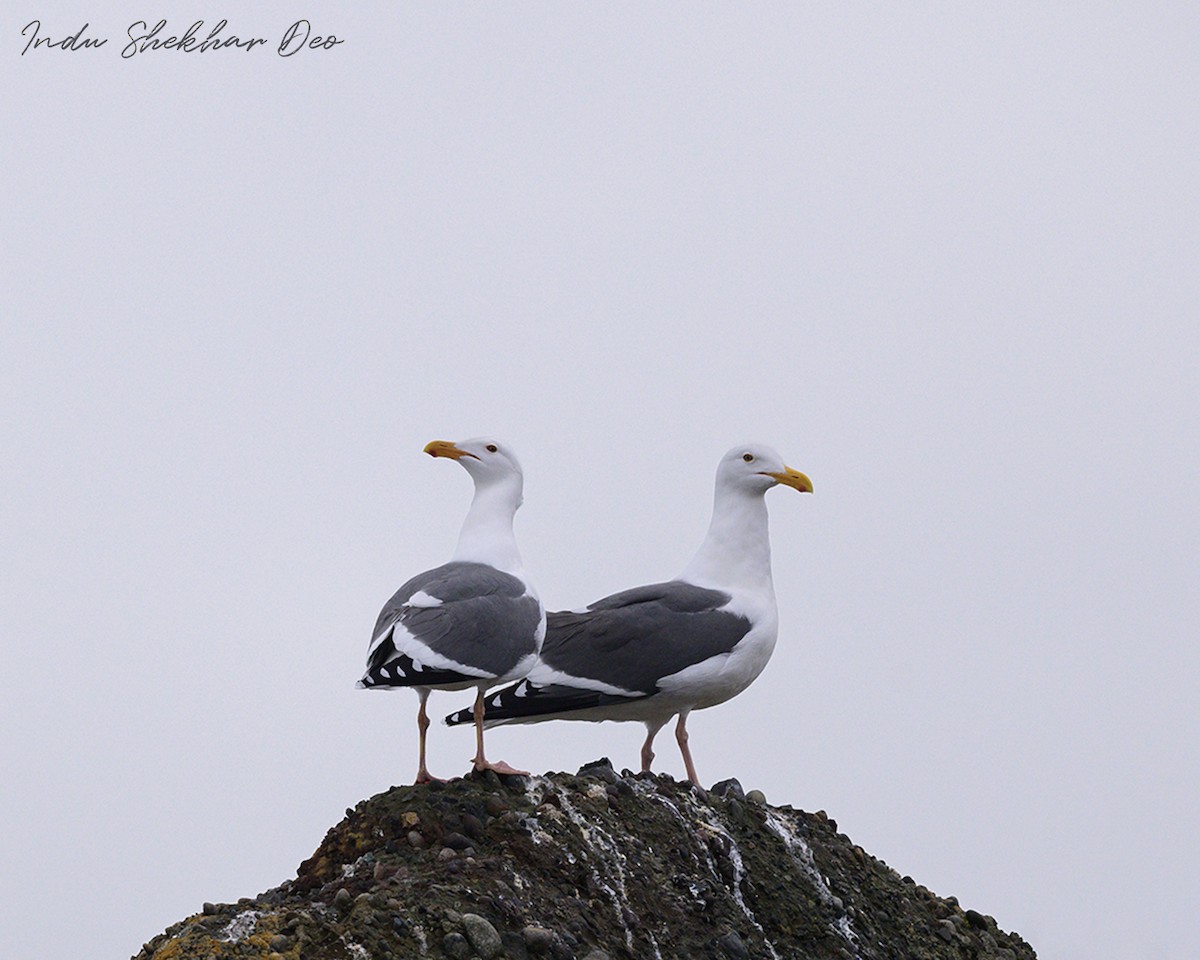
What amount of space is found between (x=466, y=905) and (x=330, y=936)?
828 millimetres

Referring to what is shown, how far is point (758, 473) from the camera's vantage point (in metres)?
15.1

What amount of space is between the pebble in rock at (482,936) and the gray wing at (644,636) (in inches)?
155

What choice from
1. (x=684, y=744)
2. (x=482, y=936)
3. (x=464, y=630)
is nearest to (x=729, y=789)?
(x=684, y=744)

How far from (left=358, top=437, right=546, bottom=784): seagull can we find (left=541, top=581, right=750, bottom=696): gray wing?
1.49 meters

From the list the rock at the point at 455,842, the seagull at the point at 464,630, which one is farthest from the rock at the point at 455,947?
the seagull at the point at 464,630

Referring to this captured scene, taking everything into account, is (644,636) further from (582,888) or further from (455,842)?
(455,842)

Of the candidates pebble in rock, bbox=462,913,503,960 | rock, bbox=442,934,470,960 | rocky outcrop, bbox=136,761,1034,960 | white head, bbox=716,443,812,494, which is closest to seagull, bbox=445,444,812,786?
white head, bbox=716,443,812,494

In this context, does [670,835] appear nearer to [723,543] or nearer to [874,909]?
[874,909]

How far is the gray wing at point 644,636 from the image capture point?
45.4 feet

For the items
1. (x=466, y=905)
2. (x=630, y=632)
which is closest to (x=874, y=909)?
(x=630, y=632)

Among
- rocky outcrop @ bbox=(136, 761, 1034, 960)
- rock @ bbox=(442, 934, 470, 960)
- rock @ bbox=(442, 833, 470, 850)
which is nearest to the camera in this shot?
rock @ bbox=(442, 934, 470, 960)

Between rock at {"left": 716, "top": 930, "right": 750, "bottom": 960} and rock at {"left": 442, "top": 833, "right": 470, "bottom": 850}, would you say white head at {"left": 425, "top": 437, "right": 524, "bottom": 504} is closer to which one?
rock at {"left": 442, "top": 833, "right": 470, "bottom": 850}

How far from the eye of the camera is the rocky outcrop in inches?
393

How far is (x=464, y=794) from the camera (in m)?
11.3
